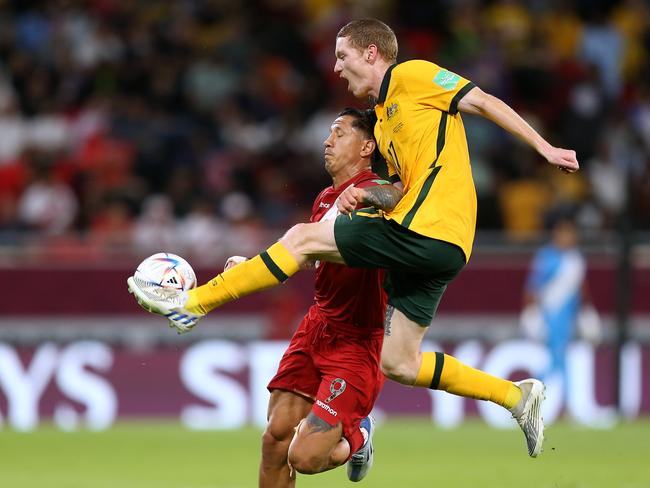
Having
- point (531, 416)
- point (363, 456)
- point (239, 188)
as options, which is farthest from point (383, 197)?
point (239, 188)

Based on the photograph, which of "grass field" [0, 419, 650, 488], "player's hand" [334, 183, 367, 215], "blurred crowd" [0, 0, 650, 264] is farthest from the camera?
"blurred crowd" [0, 0, 650, 264]

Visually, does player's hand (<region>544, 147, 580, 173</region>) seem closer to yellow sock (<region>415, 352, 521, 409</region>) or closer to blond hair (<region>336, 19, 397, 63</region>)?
blond hair (<region>336, 19, 397, 63</region>)

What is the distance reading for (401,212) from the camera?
739 centimetres

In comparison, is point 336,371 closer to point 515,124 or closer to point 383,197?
point 383,197

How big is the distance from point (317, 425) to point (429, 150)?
1601 mm

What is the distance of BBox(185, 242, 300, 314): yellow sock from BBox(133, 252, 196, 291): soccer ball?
0.09 meters

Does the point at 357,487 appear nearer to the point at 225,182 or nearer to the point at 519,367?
the point at 519,367

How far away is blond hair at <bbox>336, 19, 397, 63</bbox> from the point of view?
7641mm

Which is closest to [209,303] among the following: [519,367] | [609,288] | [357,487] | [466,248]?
[466,248]

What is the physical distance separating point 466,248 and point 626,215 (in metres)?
7.34

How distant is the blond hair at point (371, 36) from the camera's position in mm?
7641

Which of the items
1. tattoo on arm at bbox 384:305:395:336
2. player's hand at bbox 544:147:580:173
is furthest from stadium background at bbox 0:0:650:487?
player's hand at bbox 544:147:580:173

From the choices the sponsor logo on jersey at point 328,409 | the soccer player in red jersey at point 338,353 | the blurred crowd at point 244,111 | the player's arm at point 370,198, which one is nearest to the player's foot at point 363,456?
the soccer player in red jersey at point 338,353

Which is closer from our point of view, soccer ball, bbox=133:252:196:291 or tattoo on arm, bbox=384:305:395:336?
soccer ball, bbox=133:252:196:291
